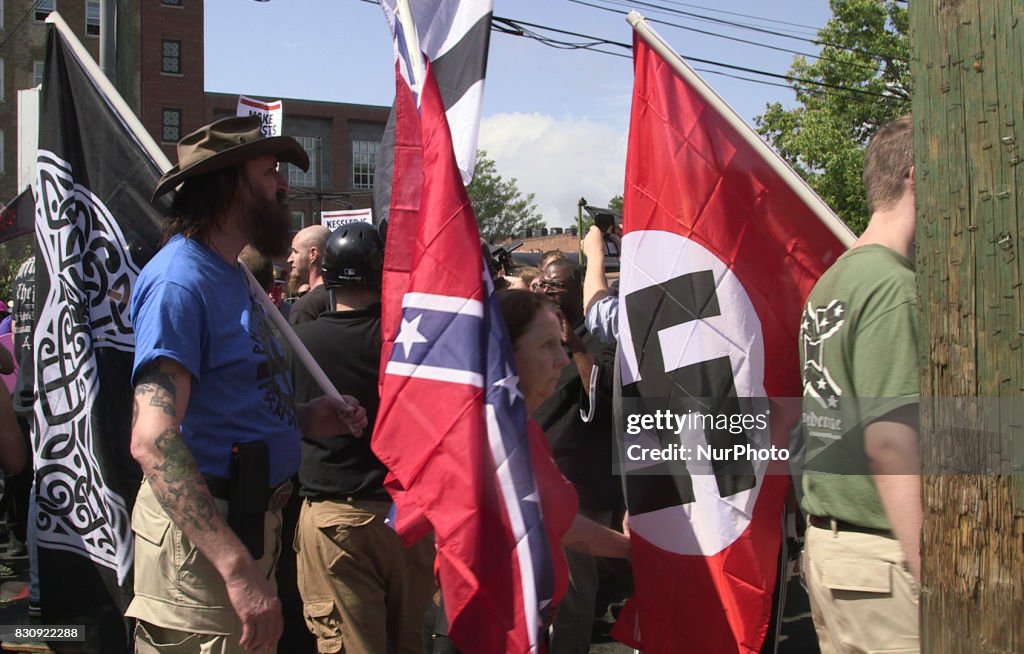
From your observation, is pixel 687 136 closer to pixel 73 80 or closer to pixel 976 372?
pixel 976 372

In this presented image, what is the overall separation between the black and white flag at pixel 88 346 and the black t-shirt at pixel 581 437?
197cm

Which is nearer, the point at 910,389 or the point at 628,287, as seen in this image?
the point at 910,389

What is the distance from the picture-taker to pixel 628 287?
3.65 metres

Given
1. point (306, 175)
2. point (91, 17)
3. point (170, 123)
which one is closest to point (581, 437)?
point (170, 123)

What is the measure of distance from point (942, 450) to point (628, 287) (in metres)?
1.87

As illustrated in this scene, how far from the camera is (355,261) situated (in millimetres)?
4012

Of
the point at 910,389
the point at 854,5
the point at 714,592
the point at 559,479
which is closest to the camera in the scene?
the point at 910,389

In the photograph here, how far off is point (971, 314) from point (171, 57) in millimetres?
46940

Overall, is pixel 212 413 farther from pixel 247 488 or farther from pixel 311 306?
pixel 311 306

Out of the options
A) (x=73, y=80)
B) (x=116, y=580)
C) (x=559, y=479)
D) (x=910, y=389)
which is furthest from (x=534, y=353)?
(x=73, y=80)

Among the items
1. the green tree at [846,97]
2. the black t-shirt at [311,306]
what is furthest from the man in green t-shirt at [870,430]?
Result: the green tree at [846,97]

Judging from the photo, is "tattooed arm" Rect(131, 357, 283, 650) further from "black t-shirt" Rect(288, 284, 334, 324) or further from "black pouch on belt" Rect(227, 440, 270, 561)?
"black t-shirt" Rect(288, 284, 334, 324)

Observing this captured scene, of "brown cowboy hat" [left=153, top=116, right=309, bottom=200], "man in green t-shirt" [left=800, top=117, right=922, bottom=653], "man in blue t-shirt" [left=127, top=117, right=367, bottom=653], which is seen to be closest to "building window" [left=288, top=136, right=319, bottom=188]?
"brown cowboy hat" [left=153, top=116, right=309, bottom=200]

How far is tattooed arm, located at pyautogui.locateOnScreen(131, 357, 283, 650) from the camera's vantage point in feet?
7.95
